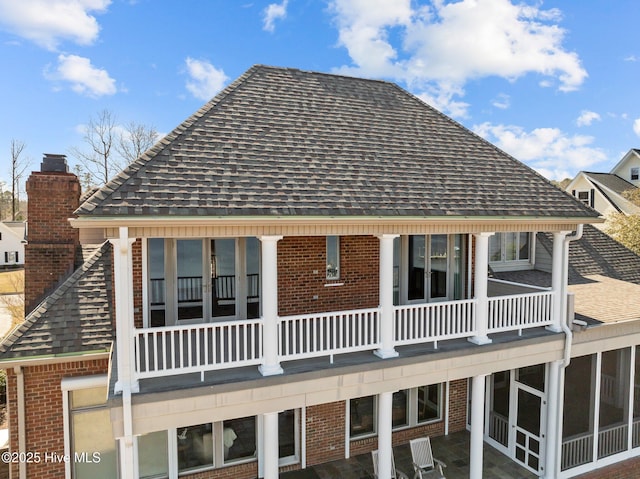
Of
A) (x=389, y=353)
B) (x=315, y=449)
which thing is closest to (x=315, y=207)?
(x=389, y=353)

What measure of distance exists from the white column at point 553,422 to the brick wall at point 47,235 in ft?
39.2

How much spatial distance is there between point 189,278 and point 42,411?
3.60 m

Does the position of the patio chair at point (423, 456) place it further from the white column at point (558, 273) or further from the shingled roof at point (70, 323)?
the shingled roof at point (70, 323)

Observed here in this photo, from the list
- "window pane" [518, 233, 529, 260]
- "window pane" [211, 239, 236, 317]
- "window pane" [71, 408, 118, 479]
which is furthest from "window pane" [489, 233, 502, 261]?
"window pane" [71, 408, 118, 479]

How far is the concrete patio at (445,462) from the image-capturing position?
31.8 feet

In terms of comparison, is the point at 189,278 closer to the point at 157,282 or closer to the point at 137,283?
the point at 157,282

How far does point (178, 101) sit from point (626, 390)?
96.3 ft

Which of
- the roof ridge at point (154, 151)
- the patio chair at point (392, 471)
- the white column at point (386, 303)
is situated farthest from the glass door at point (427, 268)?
the roof ridge at point (154, 151)

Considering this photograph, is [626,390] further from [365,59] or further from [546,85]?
[546,85]

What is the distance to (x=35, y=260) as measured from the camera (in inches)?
403

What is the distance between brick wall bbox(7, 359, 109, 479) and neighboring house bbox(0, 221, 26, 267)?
174 feet

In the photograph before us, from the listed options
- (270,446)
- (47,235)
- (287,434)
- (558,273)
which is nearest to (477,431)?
(558,273)

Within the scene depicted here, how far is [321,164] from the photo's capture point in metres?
8.33

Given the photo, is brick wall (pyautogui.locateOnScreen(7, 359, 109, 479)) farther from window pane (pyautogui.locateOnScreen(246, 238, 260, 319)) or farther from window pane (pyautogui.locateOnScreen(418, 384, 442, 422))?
window pane (pyautogui.locateOnScreen(418, 384, 442, 422))
